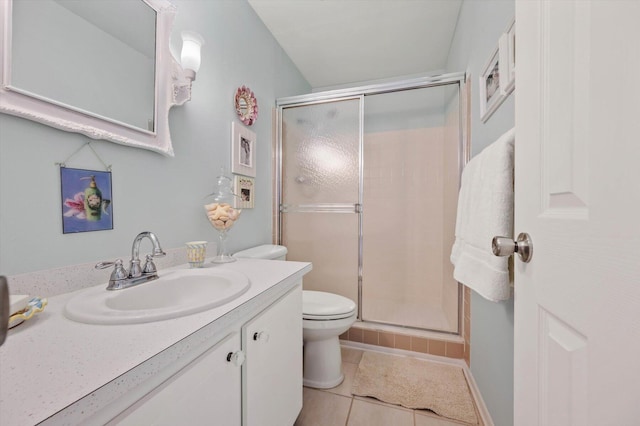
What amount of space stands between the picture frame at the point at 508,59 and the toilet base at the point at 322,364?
1499 millimetres

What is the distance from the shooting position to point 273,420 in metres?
0.89

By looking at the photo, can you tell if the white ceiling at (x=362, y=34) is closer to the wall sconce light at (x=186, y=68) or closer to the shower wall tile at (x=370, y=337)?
the wall sconce light at (x=186, y=68)

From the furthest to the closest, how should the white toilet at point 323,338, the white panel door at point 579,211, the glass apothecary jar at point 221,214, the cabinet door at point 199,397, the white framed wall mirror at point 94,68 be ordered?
the white toilet at point 323,338 → the glass apothecary jar at point 221,214 → the white framed wall mirror at point 94,68 → the cabinet door at point 199,397 → the white panel door at point 579,211

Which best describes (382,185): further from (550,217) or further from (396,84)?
(550,217)

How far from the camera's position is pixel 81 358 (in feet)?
1.40

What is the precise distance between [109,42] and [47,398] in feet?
3.50

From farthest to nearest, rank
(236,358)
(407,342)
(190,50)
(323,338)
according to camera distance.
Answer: (407,342) < (323,338) < (190,50) < (236,358)

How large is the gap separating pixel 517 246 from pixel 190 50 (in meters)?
1.39

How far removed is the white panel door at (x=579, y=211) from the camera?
296mm

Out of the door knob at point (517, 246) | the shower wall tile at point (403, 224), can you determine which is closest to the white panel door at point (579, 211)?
the door knob at point (517, 246)

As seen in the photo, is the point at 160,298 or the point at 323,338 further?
the point at 323,338

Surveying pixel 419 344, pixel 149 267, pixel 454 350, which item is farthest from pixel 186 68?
pixel 454 350

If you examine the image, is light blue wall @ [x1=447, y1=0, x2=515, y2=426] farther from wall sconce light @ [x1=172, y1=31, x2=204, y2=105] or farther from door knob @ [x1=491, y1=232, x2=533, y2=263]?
wall sconce light @ [x1=172, y1=31, x2=204, y2=105]

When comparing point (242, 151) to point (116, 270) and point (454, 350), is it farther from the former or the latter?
point (454, 350)
